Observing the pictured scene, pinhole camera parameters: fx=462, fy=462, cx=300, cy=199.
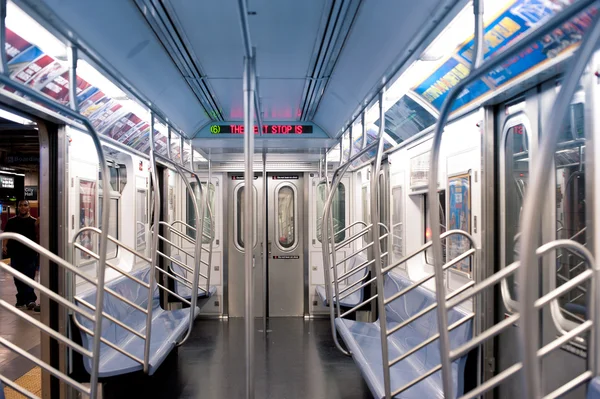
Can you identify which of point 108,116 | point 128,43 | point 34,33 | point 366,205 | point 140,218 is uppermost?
point 34,33

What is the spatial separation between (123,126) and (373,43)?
309cm

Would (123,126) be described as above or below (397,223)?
above

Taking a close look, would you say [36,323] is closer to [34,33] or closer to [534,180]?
[34,33]

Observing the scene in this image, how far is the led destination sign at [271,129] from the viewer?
4613 millimetres

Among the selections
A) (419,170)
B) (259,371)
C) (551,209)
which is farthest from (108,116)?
(551,209)

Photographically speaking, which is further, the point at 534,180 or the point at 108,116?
the point at 108,116

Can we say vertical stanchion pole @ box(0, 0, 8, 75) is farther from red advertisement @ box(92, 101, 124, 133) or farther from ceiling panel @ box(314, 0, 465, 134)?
red advertisement @ box(92, 101, 124, 133)

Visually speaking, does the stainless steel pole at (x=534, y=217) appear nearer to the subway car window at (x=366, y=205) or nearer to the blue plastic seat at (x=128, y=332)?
the blue plastic seat at (x=128, y=332)

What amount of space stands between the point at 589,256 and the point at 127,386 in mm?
4410

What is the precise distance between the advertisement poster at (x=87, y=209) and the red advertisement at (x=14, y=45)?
1.31 meters

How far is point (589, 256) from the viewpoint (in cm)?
198

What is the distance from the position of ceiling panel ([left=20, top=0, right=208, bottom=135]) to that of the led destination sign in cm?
78

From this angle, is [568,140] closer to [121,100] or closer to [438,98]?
[438,98]

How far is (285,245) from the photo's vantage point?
25.9 ft
